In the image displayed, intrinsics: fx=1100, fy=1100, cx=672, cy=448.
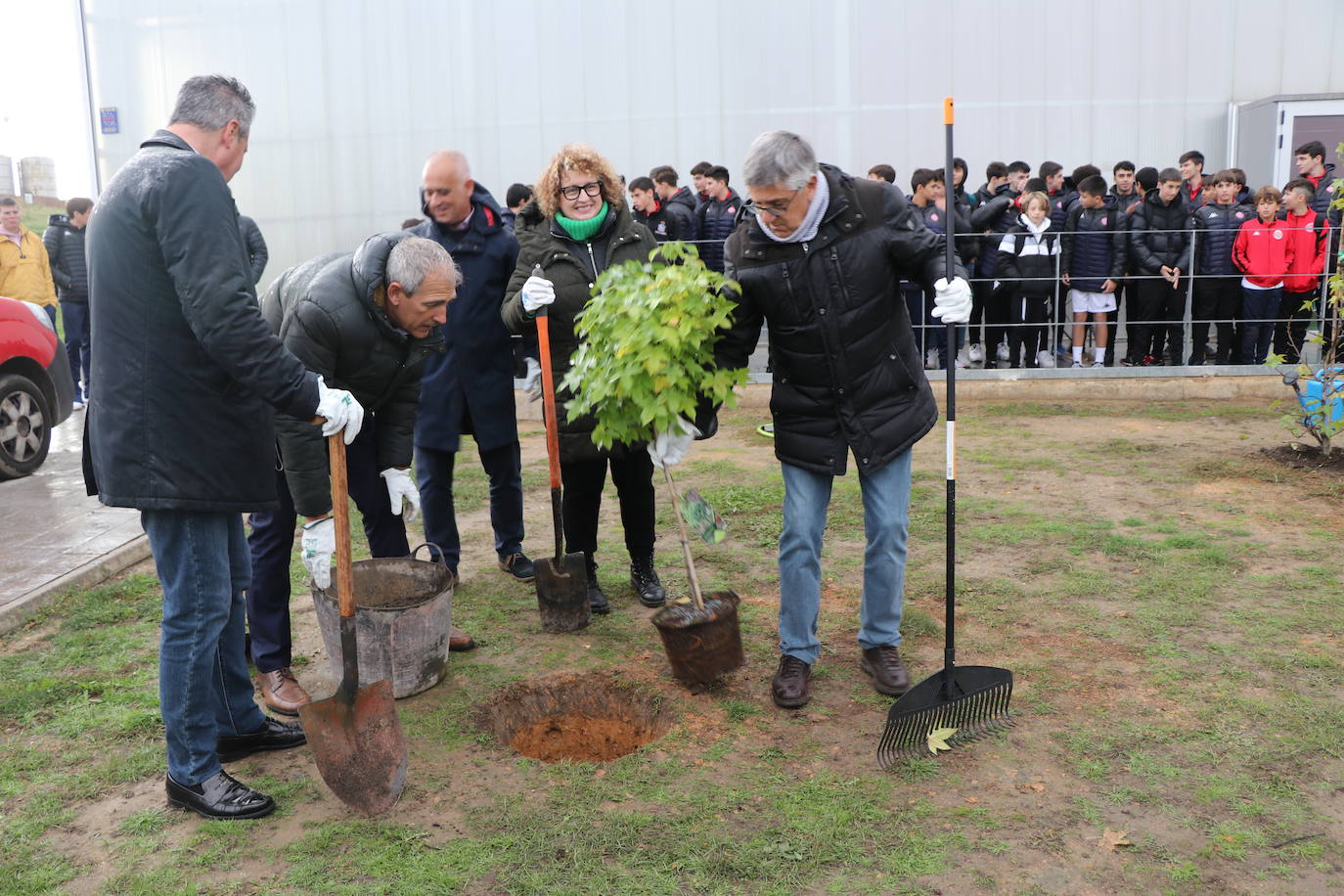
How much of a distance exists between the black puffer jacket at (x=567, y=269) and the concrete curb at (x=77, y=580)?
103 inches

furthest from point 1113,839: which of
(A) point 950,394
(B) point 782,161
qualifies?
(B) point 782,161

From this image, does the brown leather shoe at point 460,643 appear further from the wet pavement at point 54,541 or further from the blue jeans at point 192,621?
the wet pavement at point 54,541

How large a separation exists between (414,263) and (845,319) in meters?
1.49

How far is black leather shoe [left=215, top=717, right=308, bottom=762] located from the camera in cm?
371

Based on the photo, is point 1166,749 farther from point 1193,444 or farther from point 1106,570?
point 1193,444

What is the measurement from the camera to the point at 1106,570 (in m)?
5.34

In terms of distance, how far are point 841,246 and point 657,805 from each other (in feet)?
6.28

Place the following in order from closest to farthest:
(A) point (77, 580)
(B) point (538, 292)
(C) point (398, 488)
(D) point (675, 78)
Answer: (C) point (398, 488) → (B) point (538, 292) → (A) point (77, 580) → (D) point (675, 78)

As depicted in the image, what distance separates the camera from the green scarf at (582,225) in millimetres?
4711

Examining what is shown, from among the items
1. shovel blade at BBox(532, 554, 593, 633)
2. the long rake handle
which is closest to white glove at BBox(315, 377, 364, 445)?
shovel blade at BBox(532, 554, 593, 633)

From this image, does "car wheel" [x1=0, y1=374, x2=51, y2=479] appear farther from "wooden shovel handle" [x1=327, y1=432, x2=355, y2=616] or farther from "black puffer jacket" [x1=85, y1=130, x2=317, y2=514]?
"wooden shovel handle" [x1=327, y1=432, x2=355, y2=616]

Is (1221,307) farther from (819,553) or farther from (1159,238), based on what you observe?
(819,553)

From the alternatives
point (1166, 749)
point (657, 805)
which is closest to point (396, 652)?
point (657, 805)

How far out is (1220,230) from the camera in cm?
1004
